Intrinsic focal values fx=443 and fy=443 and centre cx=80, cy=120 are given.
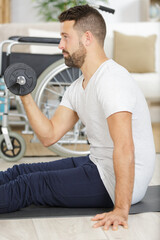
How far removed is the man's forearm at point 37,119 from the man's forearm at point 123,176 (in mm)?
349

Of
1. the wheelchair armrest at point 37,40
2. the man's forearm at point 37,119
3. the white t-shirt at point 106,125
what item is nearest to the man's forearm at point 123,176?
the white t-shirt at point 106,125

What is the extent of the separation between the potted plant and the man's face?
3.80 m

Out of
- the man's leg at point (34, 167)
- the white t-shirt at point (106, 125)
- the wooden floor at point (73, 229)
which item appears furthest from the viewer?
the man's leg at point (34, 167)

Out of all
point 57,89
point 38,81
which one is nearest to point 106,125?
point 38,81

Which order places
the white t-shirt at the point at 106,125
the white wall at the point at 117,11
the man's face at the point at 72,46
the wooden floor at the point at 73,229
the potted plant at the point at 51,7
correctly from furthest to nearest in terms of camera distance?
the white wall at the point at 117,11
the potted plant at the point at 51,7
the man's face at the point at 72,46
the white t-shirt at the point at 106,125
the wooden floor at the point at 73,229

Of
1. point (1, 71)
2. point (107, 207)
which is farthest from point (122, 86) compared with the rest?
point (1, 71)

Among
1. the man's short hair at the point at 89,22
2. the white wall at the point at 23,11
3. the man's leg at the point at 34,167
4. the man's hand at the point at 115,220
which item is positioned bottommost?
the man's leg at the point at 34,167

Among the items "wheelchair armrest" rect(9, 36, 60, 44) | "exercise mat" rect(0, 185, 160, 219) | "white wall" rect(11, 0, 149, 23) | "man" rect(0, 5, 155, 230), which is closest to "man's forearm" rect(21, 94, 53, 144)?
"man" rect(0, 5, 155, 230)

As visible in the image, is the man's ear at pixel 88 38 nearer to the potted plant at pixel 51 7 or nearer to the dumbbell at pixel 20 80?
the dumbbell at pixel 20 80

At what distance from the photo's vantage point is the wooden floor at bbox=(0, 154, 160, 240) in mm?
1354

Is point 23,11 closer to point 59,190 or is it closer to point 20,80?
point 20,80

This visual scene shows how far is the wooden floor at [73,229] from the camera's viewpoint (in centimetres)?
135

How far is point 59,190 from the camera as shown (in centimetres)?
155

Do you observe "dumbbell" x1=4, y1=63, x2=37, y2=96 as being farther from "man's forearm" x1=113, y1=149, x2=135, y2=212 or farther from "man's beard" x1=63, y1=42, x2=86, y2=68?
"man's forearm" x1=113, y1=149, x2=135, y2=212
